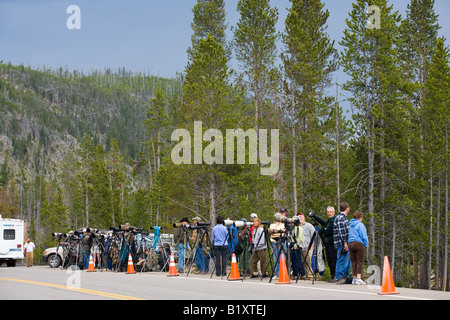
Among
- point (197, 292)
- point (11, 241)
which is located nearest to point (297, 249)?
point (197, 292)

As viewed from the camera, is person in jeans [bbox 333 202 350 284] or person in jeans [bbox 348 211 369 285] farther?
person in jeans [bbox 333 202 350 284]

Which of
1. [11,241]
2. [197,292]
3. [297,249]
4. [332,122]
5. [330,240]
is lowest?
[11,241]

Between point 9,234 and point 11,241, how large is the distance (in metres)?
0.41

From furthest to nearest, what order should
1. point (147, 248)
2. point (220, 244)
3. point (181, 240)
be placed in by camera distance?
point (147, 248)
point (181, 240)
point (220, 244)

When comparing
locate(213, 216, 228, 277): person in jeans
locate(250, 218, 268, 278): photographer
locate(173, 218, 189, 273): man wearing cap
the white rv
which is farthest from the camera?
the white rv

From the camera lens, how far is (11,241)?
3241 centimetres

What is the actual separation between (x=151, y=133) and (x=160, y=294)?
60.6 metres

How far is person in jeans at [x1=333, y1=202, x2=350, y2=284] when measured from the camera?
14484 millimetres

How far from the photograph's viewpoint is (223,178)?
1542 inches

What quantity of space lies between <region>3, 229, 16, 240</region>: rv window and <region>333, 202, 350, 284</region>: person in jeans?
23.0 m

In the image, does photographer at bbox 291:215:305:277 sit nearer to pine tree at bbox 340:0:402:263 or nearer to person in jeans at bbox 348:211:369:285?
person in jeans at bbox 348:211:369:285

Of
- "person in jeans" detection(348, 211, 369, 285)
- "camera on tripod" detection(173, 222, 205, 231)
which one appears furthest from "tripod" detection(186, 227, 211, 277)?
"person in jeans" detection(348, 211, 369, 285)

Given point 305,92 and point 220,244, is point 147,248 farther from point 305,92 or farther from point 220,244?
point 305,92
